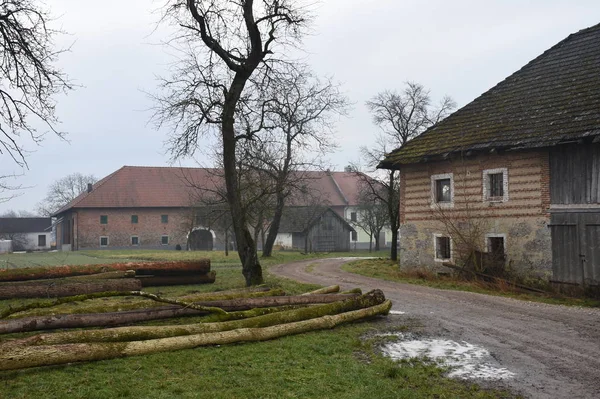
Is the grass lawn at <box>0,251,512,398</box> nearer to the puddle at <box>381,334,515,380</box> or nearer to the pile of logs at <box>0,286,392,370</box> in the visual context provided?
the pile of logs at <box>0,286,392,370</box>

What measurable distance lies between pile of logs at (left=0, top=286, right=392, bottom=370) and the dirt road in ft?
5.61

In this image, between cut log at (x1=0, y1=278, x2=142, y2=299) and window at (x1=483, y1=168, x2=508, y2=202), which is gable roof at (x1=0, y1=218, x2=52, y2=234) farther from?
window at (x1=483, y1=168, x2=508, y2=202)

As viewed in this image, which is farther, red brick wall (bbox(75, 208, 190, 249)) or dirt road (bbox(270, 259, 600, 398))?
red brick wall (bbox(75, 208, 190, 249))

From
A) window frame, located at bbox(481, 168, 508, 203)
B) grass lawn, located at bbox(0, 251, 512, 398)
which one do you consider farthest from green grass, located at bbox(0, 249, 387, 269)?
grass lawn, located at bbox(0, 251, 512, 398)

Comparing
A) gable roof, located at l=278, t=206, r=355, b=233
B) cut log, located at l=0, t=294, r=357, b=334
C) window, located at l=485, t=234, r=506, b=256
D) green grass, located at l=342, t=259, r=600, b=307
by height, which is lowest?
green grass, located at l=342, t=259, r=600, b=307

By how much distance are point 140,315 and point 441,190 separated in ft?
48.7

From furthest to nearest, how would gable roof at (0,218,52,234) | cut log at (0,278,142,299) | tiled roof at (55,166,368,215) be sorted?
gable roof at (0,218,52,234) < tiled roof at (55,166,368,215) < cut log at (0,278,142,299)

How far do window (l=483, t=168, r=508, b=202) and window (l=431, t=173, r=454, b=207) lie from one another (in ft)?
5.14

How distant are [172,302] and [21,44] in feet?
21.6

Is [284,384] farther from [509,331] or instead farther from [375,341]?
[509,331]

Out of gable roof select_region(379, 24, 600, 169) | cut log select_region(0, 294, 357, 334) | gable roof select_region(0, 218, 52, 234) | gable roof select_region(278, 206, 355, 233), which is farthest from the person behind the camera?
gable roof select_region(0, 218, 52, 234)

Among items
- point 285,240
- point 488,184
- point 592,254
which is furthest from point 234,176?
point 285,240

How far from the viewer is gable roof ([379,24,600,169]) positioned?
17562 mm

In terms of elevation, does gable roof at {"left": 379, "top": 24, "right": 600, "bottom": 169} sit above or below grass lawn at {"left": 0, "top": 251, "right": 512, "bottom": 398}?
above
